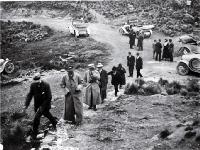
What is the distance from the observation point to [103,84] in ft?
39.9

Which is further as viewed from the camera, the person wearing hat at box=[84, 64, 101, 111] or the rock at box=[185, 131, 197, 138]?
the person wearing hat at box=[84, 64, 101, 111]

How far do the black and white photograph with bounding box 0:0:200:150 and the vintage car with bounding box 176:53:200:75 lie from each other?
0.05 metres

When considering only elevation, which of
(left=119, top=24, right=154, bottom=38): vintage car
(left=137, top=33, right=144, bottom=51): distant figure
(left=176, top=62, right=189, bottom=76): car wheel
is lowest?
(left=176, top=62, right=189, bottom=76): car wheel

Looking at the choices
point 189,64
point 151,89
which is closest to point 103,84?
point 151,89

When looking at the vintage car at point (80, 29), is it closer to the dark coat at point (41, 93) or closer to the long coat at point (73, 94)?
the long coat at point (73, 94)

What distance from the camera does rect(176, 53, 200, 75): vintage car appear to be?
16047 mm

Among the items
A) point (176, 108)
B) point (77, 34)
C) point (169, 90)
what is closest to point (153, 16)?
point (77, 34)

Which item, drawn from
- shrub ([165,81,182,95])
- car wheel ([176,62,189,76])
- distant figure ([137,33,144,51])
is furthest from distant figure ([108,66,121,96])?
distant figure ([137,33,144,51])

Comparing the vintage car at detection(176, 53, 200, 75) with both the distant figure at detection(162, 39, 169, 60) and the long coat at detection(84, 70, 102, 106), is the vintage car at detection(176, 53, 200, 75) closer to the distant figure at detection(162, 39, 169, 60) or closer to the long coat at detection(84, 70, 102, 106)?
the distant figure at detection(162, 39, 169, 60)

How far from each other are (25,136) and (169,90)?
19.7 ft

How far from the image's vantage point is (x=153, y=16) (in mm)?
35188

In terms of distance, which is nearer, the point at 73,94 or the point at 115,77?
the point at 73,94

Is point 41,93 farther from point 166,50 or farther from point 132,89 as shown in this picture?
point 166,50

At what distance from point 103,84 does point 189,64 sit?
19.0 ft
